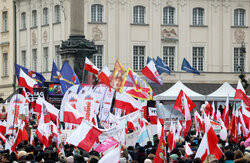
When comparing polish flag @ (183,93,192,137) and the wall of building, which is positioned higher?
the wall of building

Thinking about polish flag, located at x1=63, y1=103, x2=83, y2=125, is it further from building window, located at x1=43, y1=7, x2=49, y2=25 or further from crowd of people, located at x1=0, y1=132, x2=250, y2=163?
building window, located at x1=43, y1=7, x2=49, y2=25

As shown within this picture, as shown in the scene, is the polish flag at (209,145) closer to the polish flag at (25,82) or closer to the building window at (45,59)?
the polish flag at (25,82)

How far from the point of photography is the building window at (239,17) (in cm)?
6122

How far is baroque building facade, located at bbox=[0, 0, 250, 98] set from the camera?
59000 millimetres

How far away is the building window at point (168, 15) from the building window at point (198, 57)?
2.77m

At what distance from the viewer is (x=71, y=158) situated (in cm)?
1762

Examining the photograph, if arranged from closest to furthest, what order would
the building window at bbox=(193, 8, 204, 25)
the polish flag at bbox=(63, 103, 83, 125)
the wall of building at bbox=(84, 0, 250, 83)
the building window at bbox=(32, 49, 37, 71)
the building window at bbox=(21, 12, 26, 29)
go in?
the polish flag at bbox=(63, 103, 83, 125) → the wall of building at bbox=(84, 0, 250, 83) → the building window at bbox=(193, 8, 204, 25) → the building window at bbox=(32, 49, 37, 71) → the building window at bbox=(21, 12, 26, 29)

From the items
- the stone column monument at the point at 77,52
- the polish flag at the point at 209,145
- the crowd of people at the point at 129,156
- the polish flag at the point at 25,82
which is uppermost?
the stone column monument at the point at 77,52

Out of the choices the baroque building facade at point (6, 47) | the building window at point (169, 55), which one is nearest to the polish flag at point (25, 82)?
the building window at point (169, 55)

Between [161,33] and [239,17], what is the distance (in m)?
6.10

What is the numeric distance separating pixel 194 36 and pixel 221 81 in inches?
151

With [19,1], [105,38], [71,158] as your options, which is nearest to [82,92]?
[71,158]

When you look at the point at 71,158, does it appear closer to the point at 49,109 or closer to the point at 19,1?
the point at 49,109

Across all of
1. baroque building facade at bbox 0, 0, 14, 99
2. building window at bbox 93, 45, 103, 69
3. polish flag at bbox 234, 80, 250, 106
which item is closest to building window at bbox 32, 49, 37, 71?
baroque building facade at bbox 0, 0, 14, 99
